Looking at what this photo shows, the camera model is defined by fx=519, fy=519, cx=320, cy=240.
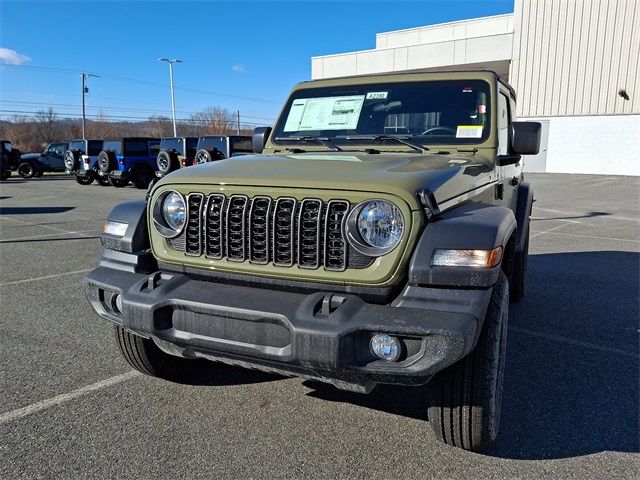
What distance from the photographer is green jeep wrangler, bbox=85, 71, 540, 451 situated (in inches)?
86.3

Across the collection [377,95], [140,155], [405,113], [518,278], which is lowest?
[518,278]

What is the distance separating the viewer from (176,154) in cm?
1842

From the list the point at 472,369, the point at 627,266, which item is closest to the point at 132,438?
the point at 472,369

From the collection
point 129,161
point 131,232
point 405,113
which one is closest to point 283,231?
point 131,232

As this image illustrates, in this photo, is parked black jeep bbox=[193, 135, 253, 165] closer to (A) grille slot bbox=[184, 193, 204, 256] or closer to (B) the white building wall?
(B) the white building wall

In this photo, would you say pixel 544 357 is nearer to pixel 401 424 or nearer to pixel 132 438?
pixel 401 424

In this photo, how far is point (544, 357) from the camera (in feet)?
12.5

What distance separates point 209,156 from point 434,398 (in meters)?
15.0

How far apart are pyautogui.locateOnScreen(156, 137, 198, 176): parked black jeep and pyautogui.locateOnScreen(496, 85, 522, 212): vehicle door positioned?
49.6 ft

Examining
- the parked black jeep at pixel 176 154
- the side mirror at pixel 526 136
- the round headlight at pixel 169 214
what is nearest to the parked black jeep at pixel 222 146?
the parked black jeep at pixel 176 154

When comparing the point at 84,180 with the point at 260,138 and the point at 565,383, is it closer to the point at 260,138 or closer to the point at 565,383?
the point at 260,138

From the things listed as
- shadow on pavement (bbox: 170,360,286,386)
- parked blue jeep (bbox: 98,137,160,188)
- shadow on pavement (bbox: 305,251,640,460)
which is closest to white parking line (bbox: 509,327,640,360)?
shadow on pavement (bbox: 305,251,640,460)

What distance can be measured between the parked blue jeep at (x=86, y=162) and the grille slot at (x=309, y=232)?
65.6 feet

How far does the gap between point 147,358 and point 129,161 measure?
693 inches
